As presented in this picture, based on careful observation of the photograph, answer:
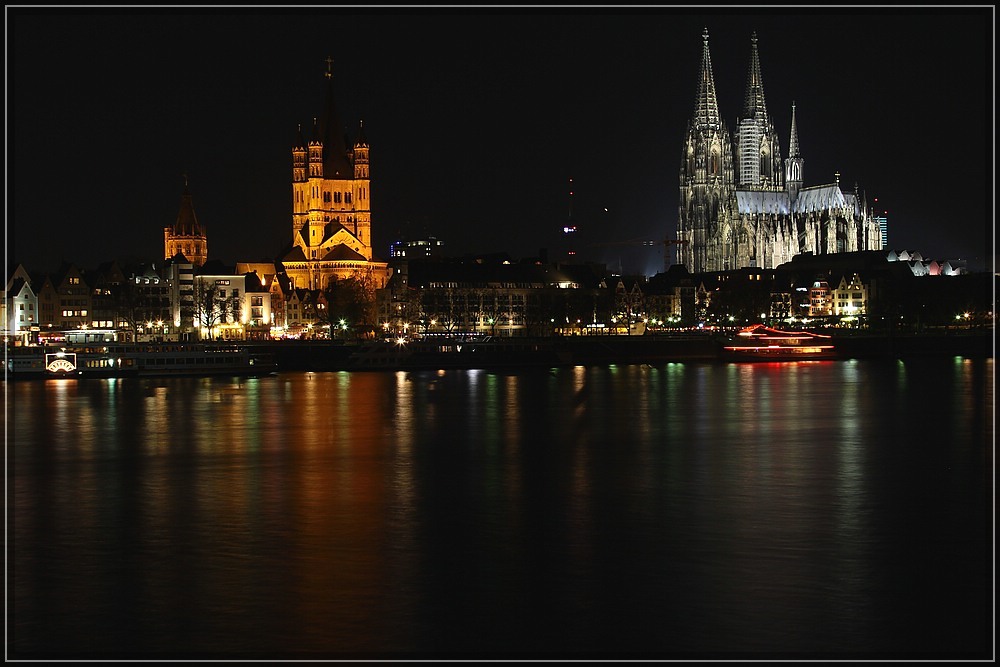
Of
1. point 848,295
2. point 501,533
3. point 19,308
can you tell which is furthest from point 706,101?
point 501,533

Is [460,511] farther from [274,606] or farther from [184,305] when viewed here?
[184,305]

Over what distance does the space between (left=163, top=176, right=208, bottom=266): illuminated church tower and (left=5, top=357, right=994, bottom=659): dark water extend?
56.8m

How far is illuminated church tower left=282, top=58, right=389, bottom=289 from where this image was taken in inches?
3674

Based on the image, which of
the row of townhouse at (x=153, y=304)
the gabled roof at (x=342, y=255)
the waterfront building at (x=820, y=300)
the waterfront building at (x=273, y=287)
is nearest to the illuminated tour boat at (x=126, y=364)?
the row of townhouse at (x=153, y=304)

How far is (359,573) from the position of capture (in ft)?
51.2

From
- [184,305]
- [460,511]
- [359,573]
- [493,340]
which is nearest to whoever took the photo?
[359,573]

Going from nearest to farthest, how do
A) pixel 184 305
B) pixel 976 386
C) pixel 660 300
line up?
pixel 976 386
pixel 184 305
pixel 660 300

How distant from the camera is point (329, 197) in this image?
316ft

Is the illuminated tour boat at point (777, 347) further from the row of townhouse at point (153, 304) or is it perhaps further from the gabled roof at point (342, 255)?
the gabled roof at point (342, 255)

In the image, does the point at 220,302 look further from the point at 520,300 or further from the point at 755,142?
the point at 755,142

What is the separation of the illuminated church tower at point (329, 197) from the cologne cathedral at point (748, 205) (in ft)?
124

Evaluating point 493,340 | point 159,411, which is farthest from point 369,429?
point 493,340

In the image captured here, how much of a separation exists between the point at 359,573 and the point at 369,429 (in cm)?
1528

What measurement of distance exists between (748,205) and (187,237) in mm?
57542
